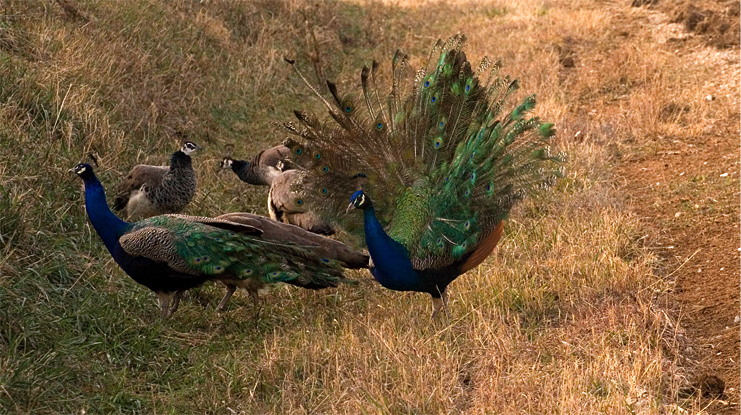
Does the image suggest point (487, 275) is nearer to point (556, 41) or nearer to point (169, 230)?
point (169, 230)

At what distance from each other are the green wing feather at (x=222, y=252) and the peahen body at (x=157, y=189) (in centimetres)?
143

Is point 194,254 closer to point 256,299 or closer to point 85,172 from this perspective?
point 256,299

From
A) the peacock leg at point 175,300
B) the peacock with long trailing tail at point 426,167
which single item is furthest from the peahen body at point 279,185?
the peacock leg at point 175,300

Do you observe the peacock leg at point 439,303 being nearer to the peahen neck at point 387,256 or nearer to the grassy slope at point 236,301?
the grassy slope at point 236,301

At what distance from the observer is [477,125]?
265 inches

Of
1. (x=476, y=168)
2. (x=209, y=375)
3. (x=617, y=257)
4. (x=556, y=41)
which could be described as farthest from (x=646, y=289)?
(x=556, y=41)

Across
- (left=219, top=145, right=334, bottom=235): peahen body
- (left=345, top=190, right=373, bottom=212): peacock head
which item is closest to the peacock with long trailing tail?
(left=345, top=190, right=373, bottom=212): peacock head

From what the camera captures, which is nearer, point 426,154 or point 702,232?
point 426,154

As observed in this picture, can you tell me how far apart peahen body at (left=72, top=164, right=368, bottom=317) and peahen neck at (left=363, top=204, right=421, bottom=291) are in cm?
56

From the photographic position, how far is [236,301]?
7012 millimetres

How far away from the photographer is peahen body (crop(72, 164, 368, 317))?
6.21 meters

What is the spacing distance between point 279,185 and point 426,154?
1.82m

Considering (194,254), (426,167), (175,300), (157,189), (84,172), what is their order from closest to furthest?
(194,254)
(84,172)
(175,300)
(426,167)
(157,189)

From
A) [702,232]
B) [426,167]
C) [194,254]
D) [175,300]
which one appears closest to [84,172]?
[194,254]
